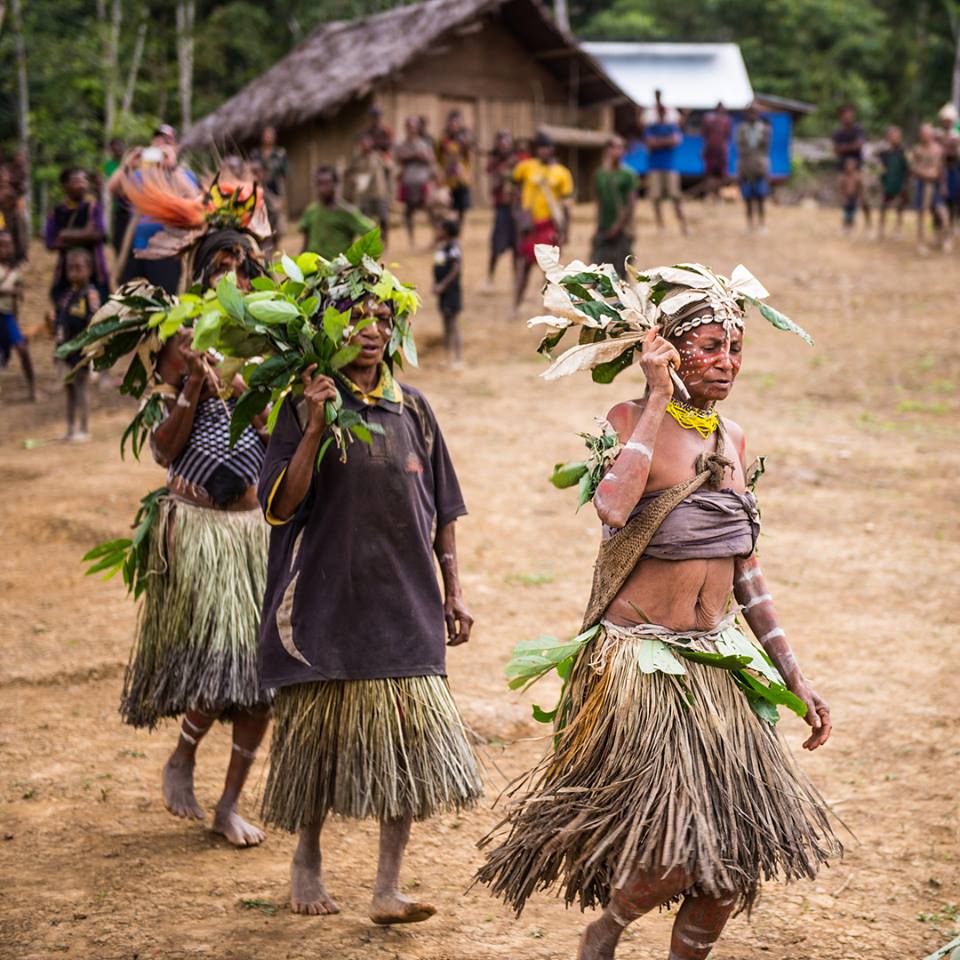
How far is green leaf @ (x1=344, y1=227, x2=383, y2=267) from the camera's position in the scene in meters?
3.74

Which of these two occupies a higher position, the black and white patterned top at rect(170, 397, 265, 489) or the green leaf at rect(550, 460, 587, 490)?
the green leaf at rect(550, 460, 587, 490)

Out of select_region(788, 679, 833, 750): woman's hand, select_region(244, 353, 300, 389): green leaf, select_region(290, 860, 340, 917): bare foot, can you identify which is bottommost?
select_region(290, 860, 340, 917): bare foot

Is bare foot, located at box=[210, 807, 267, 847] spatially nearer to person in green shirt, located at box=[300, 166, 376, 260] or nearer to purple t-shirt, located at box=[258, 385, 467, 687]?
purple t-shirt, located at box=[258, 385, 467, 687]

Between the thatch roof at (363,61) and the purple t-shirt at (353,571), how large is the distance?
19.1m

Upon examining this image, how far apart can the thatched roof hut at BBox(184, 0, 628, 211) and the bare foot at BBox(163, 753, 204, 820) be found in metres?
18.8

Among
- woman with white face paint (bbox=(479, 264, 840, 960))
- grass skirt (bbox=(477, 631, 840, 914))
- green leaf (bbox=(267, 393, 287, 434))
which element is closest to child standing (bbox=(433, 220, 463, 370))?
green leaf (bbox=(267, 393, 287, 434))

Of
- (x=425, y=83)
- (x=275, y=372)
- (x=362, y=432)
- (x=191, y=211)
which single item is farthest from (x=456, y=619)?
(x=425, y=83)

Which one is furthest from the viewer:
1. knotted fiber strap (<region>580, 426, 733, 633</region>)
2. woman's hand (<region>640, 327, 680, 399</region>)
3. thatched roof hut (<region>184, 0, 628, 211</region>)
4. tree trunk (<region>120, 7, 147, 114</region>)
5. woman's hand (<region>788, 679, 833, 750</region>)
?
thatched roof hut (<region>184, 0, 628, 211</region>)

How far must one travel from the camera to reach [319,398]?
140 inches

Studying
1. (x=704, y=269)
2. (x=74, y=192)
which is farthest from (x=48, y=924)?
(x=74, y=192)

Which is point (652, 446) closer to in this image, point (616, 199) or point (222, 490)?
point (222, 490)

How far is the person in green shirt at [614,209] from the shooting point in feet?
47.4

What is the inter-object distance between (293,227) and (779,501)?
49.0ft

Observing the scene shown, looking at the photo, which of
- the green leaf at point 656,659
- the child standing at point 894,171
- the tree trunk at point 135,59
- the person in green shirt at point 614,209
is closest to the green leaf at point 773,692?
the green leaf at point 656,659
